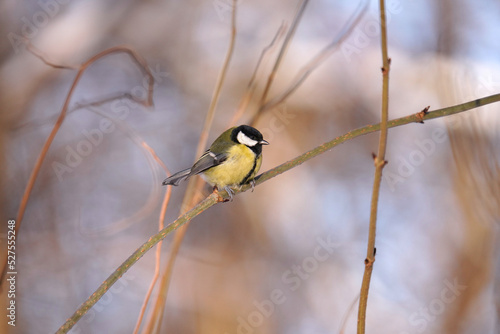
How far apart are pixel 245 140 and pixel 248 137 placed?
0.03m

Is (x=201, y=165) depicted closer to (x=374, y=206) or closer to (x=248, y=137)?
(x=248, y=137)

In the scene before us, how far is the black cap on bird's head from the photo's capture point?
1.50m

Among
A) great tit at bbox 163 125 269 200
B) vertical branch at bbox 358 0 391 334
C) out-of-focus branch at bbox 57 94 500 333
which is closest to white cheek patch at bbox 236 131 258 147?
great tit at bbox 163 125 269 200

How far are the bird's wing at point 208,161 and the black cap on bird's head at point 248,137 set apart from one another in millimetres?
83

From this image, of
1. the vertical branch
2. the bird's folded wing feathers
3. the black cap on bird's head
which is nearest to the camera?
the vertical branch

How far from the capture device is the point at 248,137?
1531 millimetres

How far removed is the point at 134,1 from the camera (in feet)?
10.6

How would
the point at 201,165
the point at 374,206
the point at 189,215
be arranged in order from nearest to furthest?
the point at 374,206
the point at 189,215
the point at 201,165

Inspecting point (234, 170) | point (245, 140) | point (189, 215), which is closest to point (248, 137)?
point (245, 140)

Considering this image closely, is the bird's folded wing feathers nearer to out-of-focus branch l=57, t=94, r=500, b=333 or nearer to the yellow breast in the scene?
the yellow breast

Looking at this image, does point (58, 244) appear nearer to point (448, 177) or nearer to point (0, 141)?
point (0, 141)

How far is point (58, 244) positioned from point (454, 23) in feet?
9.15

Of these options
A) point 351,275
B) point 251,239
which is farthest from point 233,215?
point 351,275

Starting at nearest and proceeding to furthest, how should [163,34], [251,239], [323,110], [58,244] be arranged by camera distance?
[58,244], [251,239], [323,110], [163,34]
